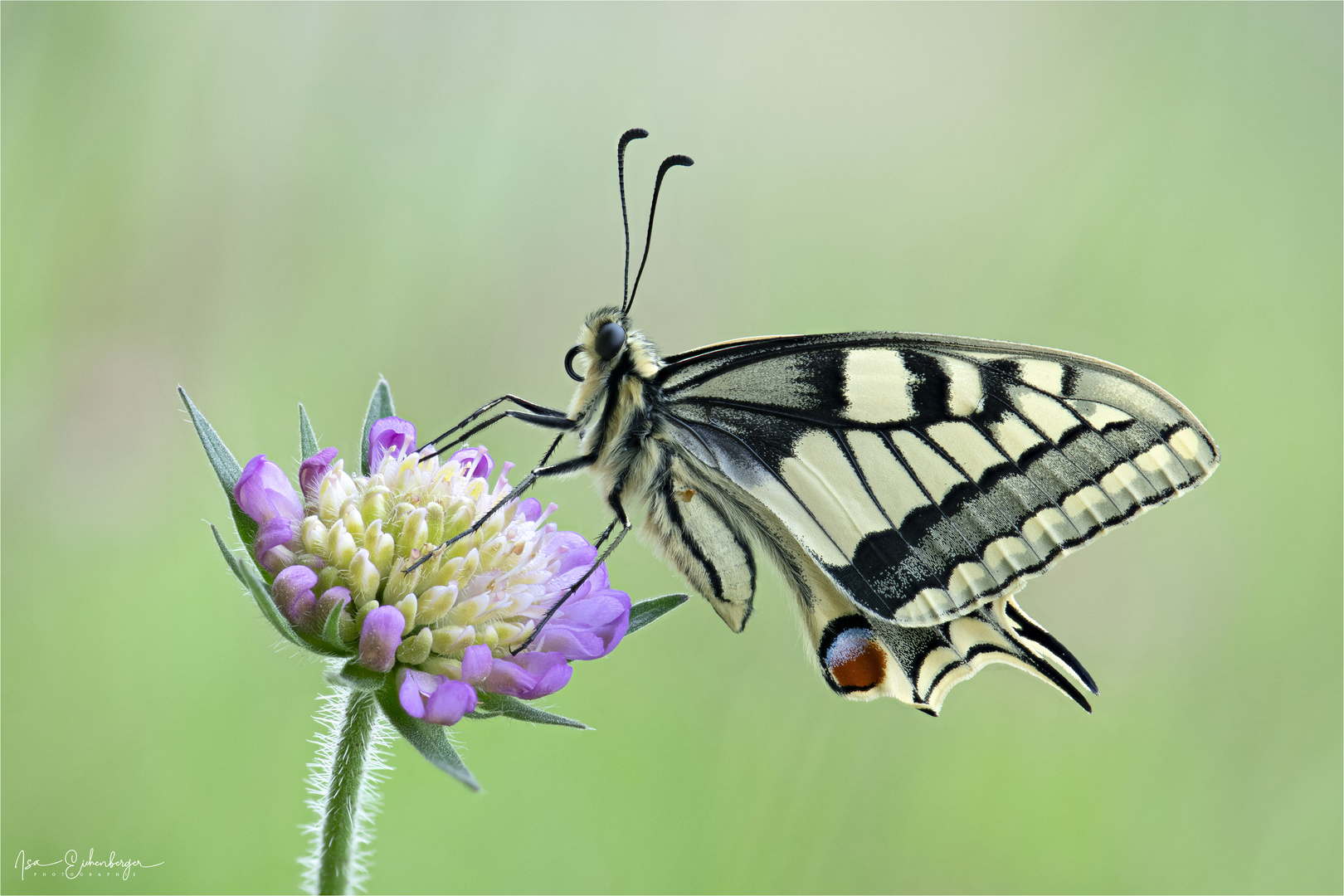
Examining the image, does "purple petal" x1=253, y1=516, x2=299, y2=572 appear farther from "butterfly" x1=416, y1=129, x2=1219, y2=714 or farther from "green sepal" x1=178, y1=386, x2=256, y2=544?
"butterfly" x1=416, y1=129, x2=1219, y2=714


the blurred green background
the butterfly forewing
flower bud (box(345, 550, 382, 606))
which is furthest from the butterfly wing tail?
the blurred green background

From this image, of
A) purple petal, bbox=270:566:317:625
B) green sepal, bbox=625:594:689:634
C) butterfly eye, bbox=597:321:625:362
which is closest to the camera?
purple petal, bbox=270:566:317:625

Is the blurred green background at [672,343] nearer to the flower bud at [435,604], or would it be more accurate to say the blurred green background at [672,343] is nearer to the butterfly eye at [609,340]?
the flower bud at [435,604]

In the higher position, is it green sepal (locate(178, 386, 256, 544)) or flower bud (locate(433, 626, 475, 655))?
green sepal (locate(178, 386, 256, 544))

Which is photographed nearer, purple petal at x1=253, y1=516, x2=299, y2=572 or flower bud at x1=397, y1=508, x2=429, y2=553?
purple petal at x1=253, y1=516, x2=299, y2=572

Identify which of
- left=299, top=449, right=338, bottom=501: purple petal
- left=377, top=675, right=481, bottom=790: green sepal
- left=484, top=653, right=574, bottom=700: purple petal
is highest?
left=299, top=449, right=338, bottom=501: purple petal

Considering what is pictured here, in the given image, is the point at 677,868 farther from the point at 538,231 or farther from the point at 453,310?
the point at 538,231

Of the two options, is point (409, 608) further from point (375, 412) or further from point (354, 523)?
point (375, 412)
